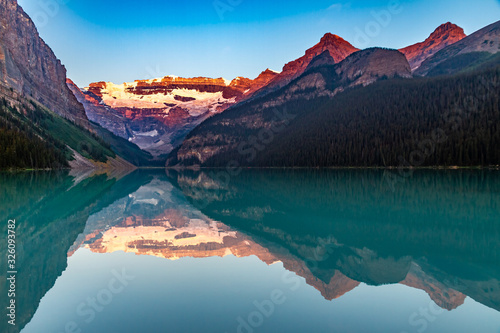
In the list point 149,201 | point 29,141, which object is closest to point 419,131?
point 149,201

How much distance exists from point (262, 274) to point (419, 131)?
152 m

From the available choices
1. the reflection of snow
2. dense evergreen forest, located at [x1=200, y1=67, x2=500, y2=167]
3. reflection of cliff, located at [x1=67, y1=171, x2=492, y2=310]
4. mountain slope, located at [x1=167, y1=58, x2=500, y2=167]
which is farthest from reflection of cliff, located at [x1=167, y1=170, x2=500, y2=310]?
dense evergreen forest, located at [x1=200, y1=67, x2=500, y2=167]

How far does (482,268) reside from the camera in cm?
1425

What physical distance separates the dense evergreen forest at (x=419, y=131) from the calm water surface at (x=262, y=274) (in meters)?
105

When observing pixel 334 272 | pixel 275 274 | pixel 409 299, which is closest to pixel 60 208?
pixel 275 274

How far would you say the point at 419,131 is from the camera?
14600cm

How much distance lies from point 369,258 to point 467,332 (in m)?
7.24

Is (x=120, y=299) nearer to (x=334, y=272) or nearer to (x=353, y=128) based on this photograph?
(x=334, y=272)

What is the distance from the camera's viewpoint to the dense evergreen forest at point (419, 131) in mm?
117438

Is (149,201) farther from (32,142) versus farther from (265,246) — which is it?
(32,142)

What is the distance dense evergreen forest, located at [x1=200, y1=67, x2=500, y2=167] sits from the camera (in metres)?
117

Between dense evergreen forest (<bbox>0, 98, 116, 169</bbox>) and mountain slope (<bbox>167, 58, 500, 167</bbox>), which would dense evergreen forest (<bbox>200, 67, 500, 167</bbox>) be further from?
dense evergreen forest (<bbox>0, 98, 116, 169</bbox>)

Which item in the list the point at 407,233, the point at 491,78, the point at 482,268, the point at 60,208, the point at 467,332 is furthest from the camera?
the point at 491,78

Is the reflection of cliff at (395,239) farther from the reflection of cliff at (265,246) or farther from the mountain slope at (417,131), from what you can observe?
the mountain slope at (417,131)
